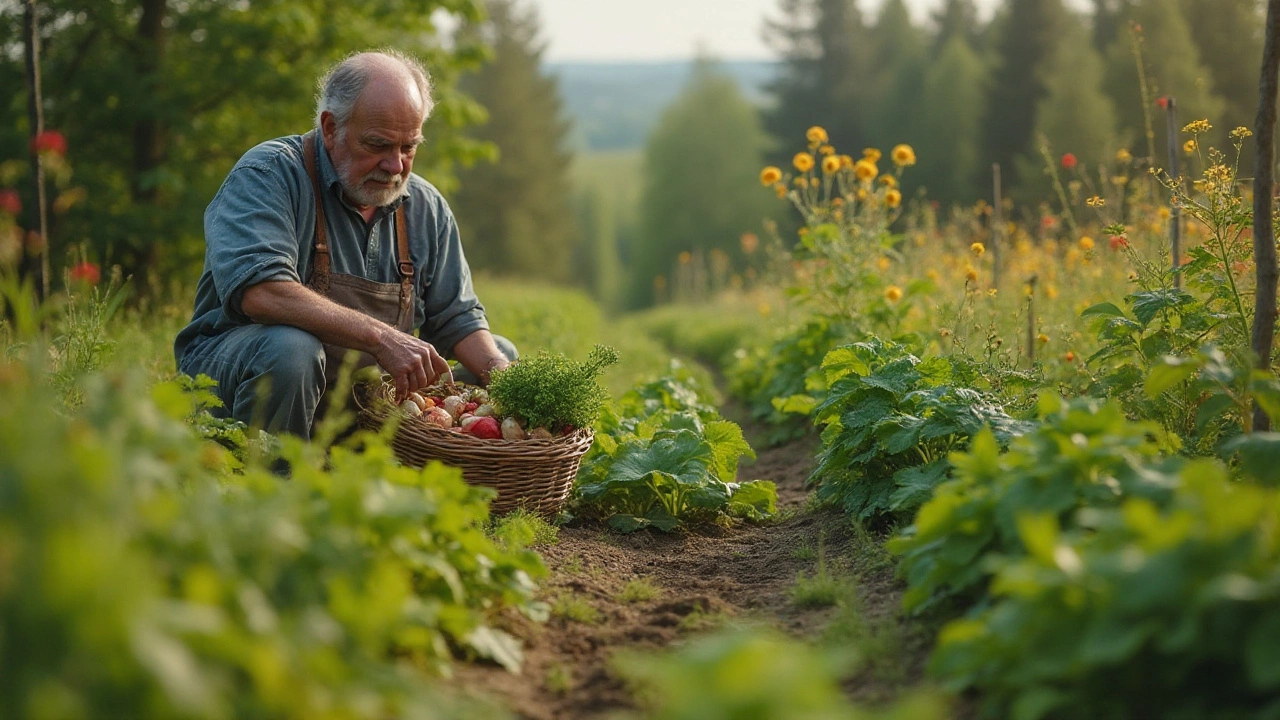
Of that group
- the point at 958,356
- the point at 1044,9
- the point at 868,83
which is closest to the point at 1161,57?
the point at 1044,9

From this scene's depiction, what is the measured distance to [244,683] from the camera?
1702 millimetres

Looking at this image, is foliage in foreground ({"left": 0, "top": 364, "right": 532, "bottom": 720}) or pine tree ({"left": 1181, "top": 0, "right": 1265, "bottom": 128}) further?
pine tree ({"left": 1181, "top": 0, "right": 1265, "bottom": 128})

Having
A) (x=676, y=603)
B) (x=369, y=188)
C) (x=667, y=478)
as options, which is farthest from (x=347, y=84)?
(x=676, y=603)

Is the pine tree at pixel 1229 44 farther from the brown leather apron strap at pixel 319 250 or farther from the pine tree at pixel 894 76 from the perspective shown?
the brown leather apron strap at pixel 319 250

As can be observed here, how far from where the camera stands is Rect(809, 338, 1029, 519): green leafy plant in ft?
11.9

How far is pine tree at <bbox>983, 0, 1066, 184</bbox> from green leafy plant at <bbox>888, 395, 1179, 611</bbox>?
89.4 ft

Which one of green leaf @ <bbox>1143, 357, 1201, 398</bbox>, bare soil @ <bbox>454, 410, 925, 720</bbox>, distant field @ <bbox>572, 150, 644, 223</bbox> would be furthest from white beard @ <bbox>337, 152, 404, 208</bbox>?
distant field @ <bbox>572, 150, 644, 223</bbox>

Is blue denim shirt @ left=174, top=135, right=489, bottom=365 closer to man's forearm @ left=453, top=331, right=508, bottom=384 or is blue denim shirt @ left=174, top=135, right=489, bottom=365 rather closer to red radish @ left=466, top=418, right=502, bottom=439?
man's forearm @ left=453, top=331, right=508, bottom=384

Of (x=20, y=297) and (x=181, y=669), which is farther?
(x=20, y=297)

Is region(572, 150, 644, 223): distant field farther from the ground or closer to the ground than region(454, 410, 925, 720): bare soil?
closer to the ground

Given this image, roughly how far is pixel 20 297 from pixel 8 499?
32.4 inches

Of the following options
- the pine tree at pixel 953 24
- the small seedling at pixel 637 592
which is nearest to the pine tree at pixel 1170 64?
the pine tree at pixel 953 24

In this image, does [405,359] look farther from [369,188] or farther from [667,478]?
[667,478]

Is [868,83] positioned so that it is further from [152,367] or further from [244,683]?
[244,683]
